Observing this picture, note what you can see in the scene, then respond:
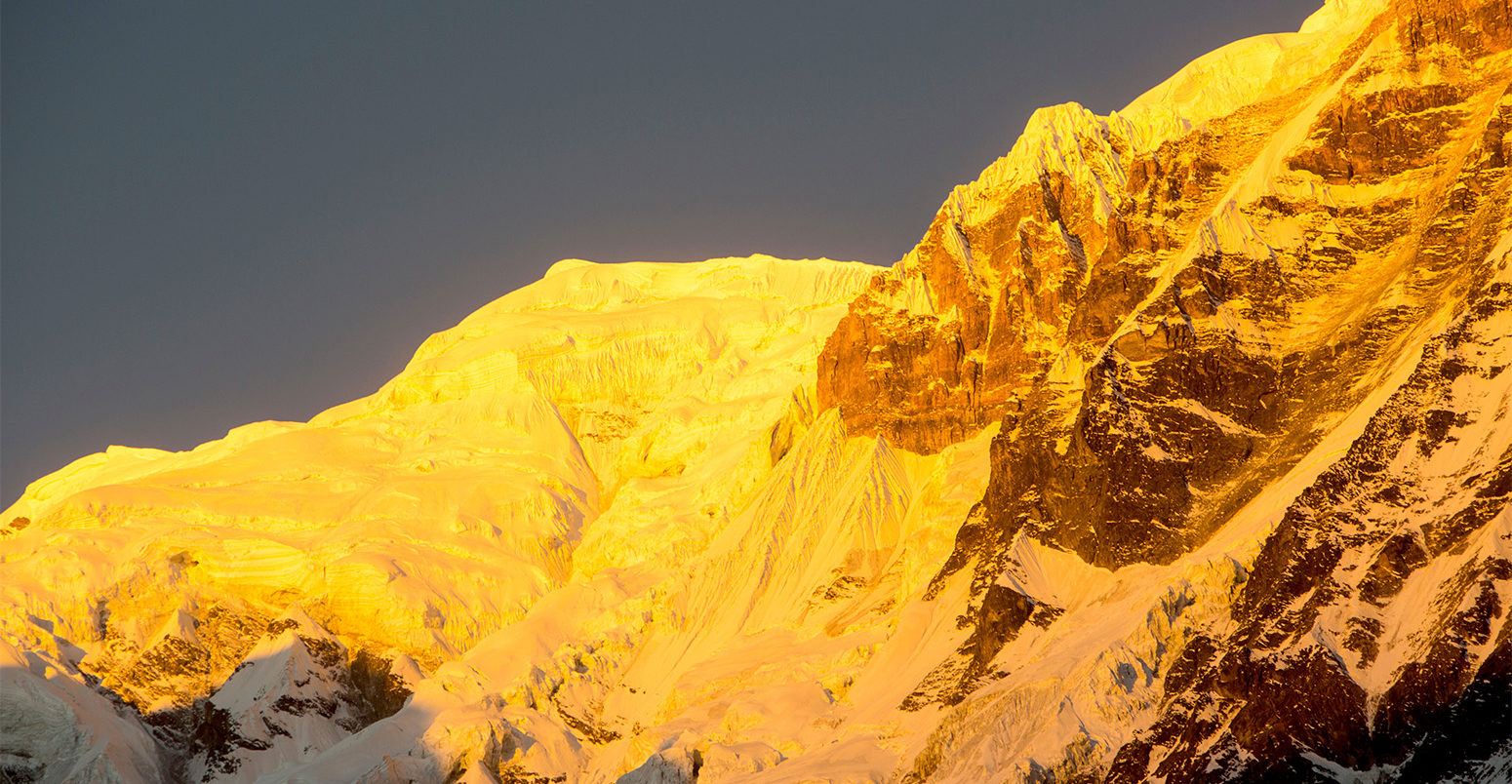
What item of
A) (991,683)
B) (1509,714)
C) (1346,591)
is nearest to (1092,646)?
(991,683)

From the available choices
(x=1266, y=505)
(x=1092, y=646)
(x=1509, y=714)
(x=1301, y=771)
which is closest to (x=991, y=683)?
(x=1092, y=646)

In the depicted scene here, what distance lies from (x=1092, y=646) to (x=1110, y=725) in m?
11.9

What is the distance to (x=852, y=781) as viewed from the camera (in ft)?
624

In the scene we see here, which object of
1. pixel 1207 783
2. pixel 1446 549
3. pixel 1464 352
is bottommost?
pixel 1207 783

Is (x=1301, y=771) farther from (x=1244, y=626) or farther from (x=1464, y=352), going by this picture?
(x=1464, y=352)

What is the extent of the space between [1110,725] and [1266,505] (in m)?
24.3

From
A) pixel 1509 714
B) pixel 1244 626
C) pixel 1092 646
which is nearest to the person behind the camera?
pixel 1509 714

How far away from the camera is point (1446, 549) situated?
168m

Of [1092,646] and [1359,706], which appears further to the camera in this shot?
[1092,646]

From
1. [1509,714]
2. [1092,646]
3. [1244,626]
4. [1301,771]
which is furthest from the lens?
[1092,646]

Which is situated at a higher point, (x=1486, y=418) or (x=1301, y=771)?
(x=1486, y=418)

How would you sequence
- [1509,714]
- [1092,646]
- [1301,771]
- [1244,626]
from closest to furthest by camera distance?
[1509,714] < [1301,771] < [1244,626] < [1092,646]

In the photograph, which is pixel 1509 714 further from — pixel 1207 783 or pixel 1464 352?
pixel 1464 352

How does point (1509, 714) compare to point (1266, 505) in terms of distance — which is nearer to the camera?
point (1509, 714)
